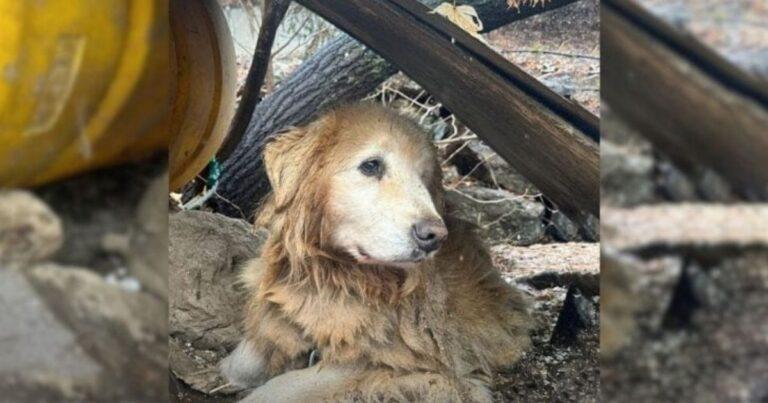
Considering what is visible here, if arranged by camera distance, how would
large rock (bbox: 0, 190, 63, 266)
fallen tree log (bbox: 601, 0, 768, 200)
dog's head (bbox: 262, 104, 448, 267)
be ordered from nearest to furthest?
fallen tree log (bbox: 601, 0, 768, 200) < large rock (bbox: 0, 190, 63, 266) < dog's head (bbox: 262, 104, 448, 267)

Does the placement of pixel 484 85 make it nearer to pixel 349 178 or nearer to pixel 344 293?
pixel 349 178

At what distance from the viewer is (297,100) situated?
2352 mm

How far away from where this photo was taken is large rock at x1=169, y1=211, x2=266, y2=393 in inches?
90.8

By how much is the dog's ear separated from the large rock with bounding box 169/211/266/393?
18 centimetres

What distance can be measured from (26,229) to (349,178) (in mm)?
771

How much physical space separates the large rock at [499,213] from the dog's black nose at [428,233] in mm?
345

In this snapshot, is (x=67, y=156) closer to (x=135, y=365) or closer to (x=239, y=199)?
(x=135, y=365)

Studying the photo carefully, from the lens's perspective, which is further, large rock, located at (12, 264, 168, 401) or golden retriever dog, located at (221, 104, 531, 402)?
golden retriever dog, located at (221, 104, 531, 402)

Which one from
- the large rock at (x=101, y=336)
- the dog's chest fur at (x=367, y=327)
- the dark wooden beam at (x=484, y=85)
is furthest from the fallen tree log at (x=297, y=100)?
the large rock at (x=101, y=336)

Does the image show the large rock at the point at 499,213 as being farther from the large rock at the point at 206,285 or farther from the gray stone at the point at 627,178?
the gray stone at the point at 627,178

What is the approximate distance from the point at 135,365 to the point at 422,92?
95 centimetres

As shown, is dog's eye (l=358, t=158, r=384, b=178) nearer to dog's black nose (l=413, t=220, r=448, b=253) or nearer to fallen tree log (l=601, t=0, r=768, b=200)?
dog's black nose (l=413, t=220, r=448, b=253)

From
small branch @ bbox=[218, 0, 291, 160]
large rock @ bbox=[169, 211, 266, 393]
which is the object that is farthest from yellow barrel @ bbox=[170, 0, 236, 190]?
large rock @ bbox=[169, 211, 266, 393]

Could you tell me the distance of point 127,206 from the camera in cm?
191
